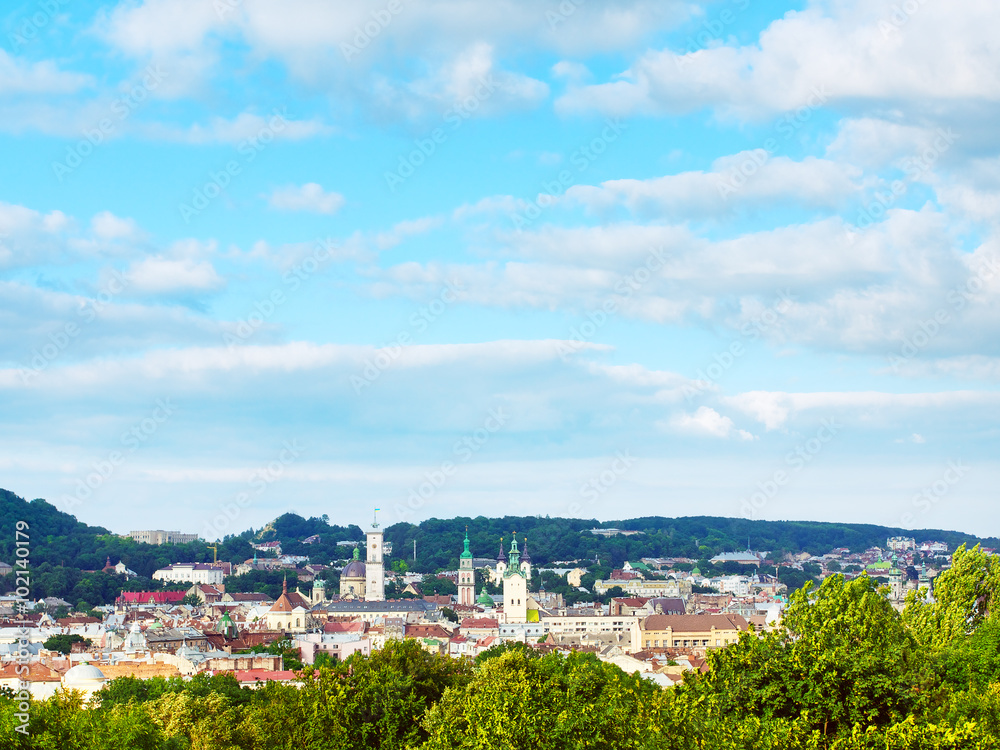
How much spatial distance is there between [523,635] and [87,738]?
102 metres

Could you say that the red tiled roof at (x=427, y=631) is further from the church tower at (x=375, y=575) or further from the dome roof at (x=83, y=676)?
the dome roof at (x=83, y=676)

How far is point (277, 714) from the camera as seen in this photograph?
38125 mm

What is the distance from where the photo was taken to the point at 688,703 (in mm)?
24906

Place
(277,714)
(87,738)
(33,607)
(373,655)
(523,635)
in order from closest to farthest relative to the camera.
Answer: (87,738)
(277,714)
(373,655)
(523,635)
(33,607)

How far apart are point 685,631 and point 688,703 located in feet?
335

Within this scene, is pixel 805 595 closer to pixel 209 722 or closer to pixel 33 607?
pixel 209 722

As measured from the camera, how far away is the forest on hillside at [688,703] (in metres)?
24.3

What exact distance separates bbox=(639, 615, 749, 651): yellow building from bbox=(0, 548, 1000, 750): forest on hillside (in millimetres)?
78629

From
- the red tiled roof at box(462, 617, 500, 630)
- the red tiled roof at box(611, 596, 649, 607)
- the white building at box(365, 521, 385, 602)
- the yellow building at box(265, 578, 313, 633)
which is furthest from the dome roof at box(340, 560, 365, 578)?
the red tiled roof at box(462, 617, 500, 630)

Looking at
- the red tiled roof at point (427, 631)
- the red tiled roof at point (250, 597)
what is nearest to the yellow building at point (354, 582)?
the red tiled roof at point (250, 597)

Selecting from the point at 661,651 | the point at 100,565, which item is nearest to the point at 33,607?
the point at 100,565

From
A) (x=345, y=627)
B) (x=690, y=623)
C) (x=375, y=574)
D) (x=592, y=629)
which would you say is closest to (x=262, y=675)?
(x=345, y=627)

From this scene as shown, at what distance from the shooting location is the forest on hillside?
2431 centimetres

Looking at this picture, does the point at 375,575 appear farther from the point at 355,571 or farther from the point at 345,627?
the point at 345,627
